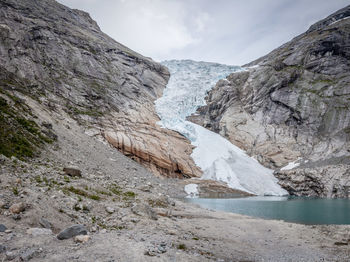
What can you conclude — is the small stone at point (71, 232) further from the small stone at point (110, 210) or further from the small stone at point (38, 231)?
the small stone at point (110, 210)

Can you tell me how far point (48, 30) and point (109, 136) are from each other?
32587 millimetres

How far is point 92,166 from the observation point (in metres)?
25.8

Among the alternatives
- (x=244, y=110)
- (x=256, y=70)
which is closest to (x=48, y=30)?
(x=244, y=110)

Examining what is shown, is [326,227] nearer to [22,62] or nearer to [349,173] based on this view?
[349,173]

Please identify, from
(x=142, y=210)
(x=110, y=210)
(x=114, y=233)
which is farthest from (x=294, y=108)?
(x=114, y=233)

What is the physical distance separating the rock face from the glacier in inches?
134

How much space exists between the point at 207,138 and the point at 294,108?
2358cm

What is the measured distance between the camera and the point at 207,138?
190 ft

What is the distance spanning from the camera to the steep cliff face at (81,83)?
40.8 meters

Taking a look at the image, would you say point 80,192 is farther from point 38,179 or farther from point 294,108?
point 294,108

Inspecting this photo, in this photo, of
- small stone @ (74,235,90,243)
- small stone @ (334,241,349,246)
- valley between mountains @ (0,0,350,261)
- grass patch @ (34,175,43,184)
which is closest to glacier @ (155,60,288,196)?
valley between mountains @ (0,0,350,261)

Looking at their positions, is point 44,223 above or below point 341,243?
above

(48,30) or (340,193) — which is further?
(48,30)

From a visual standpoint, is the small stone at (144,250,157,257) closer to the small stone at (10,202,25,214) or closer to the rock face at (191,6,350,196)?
the small stone at (10,202,25,214)
